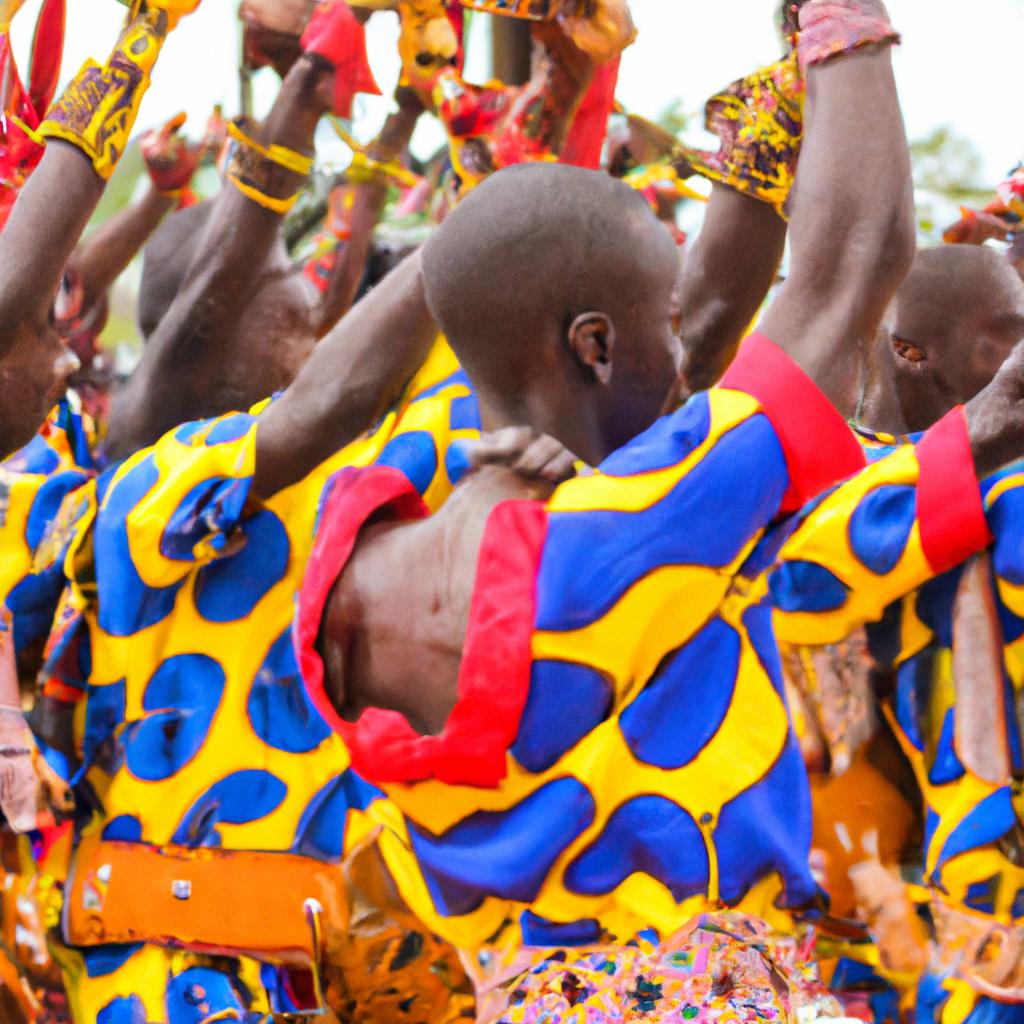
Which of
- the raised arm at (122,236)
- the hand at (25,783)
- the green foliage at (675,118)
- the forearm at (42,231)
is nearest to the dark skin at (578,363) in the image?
the forearm at (42,231)

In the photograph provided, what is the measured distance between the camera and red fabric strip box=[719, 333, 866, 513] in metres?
1.13

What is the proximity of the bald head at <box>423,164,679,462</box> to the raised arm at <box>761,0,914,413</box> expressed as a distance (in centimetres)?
12

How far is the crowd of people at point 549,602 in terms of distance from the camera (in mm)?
1183

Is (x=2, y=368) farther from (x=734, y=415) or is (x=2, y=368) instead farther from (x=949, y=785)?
(x=949, y=785)

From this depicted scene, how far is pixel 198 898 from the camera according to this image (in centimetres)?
179

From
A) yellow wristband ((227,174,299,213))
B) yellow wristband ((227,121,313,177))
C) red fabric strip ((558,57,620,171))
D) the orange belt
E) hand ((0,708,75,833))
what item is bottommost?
the orange belt

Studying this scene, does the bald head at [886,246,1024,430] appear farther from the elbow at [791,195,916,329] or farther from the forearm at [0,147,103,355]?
the forearm at [0,147,103,355]

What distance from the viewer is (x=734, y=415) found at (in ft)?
3.74

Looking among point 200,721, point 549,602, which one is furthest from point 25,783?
point 549,602

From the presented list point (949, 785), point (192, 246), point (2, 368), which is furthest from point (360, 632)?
point (192, 246)

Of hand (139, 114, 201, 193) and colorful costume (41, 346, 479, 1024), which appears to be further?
hand (139, 114, 201, 193)

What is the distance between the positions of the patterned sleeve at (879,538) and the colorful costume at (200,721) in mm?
527

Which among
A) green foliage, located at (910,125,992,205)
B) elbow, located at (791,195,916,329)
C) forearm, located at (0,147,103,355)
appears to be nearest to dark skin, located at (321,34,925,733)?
elbow, located at (791,195,916,329)

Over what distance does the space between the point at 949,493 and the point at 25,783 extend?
1.13 meters
